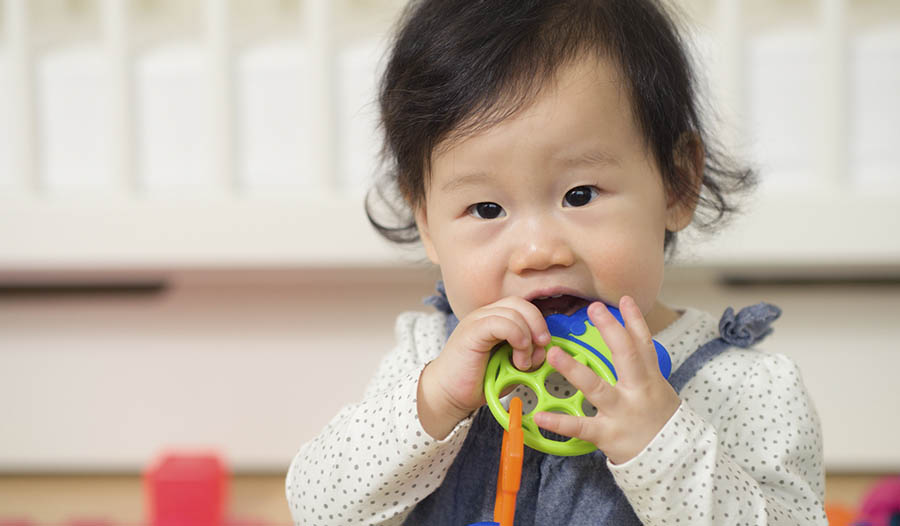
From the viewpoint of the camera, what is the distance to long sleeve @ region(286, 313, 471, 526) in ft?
2.30

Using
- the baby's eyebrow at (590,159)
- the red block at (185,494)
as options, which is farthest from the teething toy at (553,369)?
the red block at (185,494)

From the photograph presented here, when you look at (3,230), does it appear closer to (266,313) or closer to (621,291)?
(266,313)

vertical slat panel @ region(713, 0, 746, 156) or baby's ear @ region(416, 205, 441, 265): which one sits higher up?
vertical slat panel @ region(713, 0, 746, 156)

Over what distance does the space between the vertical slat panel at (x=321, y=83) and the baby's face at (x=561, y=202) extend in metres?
0.55

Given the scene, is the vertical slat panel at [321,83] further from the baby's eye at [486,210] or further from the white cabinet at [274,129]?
the baby's eye at [486,210]

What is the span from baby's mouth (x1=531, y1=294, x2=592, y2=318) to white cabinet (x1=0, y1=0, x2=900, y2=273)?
1.79 ft

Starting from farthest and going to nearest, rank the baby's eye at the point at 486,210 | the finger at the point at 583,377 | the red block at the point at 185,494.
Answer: the red block at the point at 185,494, the baby's eye at the point at 486,210, the finger at the point at 583,377

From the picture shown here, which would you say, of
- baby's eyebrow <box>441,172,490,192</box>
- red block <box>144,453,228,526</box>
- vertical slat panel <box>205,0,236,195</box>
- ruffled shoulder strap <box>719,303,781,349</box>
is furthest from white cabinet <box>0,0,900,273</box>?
baby's eyebrow <box>441,172,490,192</box>

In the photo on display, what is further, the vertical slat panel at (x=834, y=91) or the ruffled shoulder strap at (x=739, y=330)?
the vertical slat panel at (x=834, y=91)

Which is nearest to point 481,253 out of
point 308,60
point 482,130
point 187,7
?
point 482,130

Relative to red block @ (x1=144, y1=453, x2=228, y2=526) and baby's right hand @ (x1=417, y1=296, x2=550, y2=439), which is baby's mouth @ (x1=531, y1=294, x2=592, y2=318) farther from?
red block @ (x1=144, y1=453, x2=228, y2=526)

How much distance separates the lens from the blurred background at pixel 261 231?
1232mm

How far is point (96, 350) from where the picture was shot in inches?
55.0

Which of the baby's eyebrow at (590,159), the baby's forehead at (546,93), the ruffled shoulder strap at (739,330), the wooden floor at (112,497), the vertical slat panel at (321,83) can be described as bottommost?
the wooden floor at (112,497)
